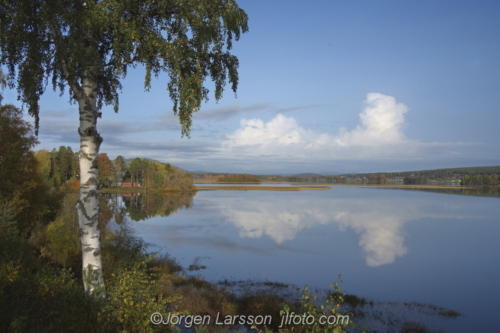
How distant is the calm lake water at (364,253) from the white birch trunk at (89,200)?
395 inches

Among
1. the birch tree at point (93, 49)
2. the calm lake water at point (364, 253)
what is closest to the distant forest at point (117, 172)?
the calm lake water at point (364, 253)

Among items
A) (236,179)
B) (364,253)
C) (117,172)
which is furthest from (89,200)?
(236,179)

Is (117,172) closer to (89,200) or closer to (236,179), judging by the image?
(236,179)

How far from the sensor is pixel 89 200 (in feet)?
20.1

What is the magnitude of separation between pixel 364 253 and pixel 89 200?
1930 cm

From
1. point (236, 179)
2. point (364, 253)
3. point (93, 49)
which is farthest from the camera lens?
point (236, 179)

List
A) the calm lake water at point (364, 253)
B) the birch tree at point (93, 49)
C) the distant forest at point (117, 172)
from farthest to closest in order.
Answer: the distant forest at point (117, 172) < the calm lake water at point (364, 253) < the birch tree at point (93, 49)

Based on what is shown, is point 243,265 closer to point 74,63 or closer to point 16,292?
point 16,292

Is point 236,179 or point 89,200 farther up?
point 89,200

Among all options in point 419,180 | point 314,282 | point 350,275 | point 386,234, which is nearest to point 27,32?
point 314,282

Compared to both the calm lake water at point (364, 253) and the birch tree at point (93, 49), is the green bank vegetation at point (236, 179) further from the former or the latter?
the birch tree at point (93, 49)

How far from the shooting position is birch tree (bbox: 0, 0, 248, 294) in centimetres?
591

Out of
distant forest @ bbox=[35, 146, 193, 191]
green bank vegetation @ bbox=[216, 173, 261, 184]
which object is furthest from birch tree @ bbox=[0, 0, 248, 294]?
green bank vegetation @ bbox=[216, 173, 261, 184]

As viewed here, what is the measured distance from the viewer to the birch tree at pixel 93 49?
233 inches
